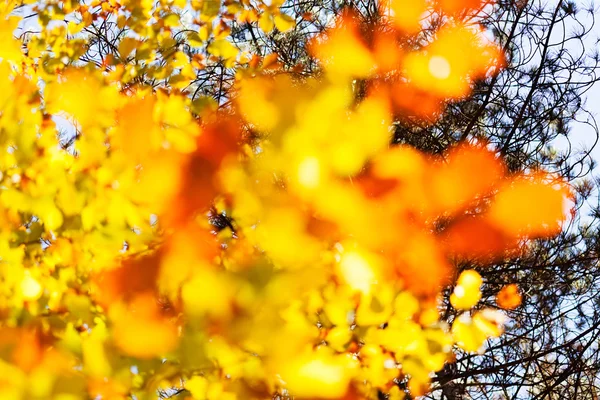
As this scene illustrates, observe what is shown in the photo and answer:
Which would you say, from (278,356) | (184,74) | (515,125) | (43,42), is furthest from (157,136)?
(515,125)

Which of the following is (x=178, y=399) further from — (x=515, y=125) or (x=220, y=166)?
(x=515, y=125)

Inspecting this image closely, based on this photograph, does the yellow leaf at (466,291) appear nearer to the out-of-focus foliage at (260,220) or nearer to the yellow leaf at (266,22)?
the out-of-focus foliage at (260,220)

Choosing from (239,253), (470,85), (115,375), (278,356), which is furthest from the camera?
(470,85)

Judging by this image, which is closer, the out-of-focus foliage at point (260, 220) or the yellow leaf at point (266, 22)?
the out-of-focus foliage at point (260, 220)

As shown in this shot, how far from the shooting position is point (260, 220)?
3.27 metres

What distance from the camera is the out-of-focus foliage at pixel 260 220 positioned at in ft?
8.22

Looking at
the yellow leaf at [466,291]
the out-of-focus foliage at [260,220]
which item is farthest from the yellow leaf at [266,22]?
the yellow leaf at [466,291]

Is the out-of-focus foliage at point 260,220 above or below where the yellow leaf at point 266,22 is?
below

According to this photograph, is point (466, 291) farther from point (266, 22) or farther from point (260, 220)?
point (266, 22)

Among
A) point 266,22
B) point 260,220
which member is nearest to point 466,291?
point 260,220

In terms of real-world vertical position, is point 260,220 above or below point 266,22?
below

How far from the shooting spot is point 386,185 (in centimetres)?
369

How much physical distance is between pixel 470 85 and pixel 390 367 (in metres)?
2.02

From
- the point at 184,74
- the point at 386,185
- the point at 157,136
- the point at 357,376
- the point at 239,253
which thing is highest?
the point at 184,74
